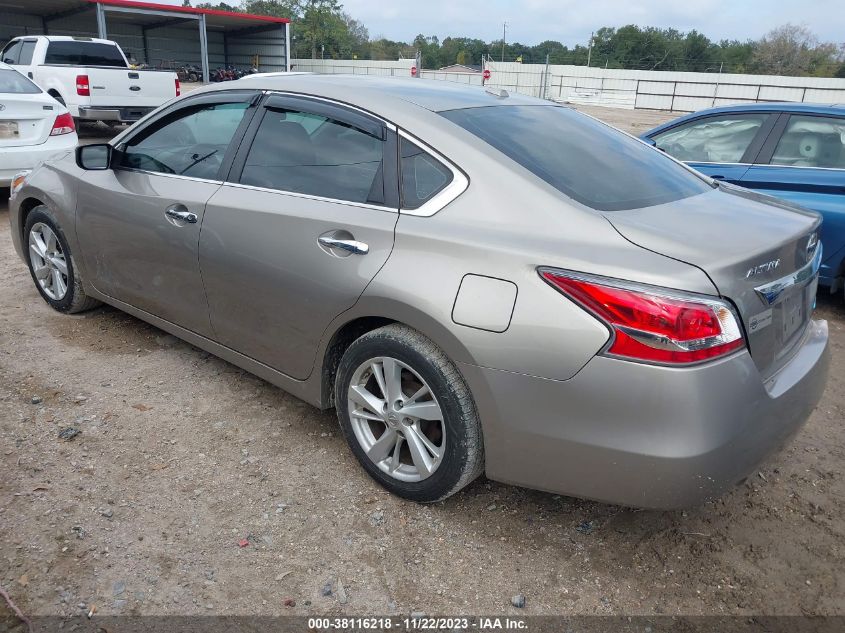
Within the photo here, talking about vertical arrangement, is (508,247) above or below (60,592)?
above

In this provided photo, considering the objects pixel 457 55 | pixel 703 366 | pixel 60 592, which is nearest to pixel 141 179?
pixel 60 592

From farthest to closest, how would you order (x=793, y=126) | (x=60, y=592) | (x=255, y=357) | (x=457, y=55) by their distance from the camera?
(x=457, y=55)
(x=793, y=126)
(x=255, y=357)
(x=60, y=592)

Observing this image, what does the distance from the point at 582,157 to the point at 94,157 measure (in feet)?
9.32

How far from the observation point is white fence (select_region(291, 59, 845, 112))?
3234 cm

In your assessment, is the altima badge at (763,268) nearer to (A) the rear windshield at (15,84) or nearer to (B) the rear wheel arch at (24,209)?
(B) the rear wheel arch at (24,209)

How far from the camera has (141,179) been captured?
3.69 m

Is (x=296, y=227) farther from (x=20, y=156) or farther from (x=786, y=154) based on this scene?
(x=20, y=156)

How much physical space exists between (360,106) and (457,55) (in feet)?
266

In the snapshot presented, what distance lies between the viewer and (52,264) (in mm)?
4496

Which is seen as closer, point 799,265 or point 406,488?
point 799,265

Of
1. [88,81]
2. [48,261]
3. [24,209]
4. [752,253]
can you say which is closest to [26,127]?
[24,209]

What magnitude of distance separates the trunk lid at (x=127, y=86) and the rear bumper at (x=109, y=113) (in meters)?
0.08

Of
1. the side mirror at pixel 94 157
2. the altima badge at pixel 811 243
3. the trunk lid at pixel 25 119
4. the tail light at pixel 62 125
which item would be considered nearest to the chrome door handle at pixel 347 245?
the altima badge at pixel 811 243

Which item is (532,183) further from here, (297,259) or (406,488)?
(406,488)
